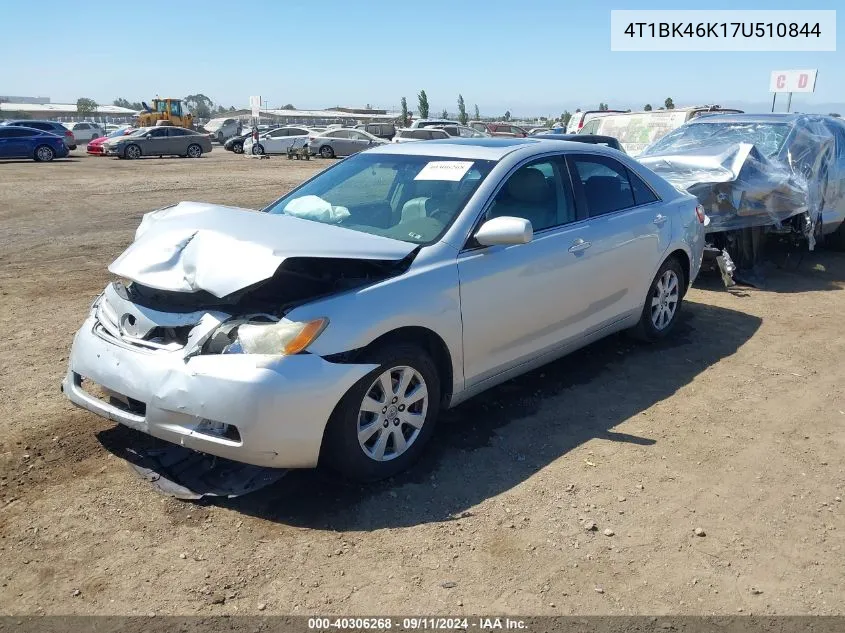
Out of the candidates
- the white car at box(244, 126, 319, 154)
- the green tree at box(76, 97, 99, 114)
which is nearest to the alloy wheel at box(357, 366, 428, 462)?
the white car at box(244, 126, 319, 154)

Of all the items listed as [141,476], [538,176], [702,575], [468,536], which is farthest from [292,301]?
[702,575]

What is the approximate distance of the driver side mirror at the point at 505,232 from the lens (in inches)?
156

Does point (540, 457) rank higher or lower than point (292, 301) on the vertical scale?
lower

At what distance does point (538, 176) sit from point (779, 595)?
2.79 meters

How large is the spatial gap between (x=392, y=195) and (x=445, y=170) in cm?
37

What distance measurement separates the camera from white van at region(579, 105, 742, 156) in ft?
48.1

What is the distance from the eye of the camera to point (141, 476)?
372cm

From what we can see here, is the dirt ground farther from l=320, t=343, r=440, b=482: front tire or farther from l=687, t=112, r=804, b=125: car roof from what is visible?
l=687, t=112, r=804, b=125: car roof

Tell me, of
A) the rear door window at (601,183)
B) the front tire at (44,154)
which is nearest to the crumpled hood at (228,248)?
the rear door window at (601,183)

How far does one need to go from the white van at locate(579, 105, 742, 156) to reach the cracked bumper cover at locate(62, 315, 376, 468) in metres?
12.5

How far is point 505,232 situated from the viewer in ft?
13.0

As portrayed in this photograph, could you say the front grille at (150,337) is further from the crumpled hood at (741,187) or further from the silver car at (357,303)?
the crumpled hood at (741,187)

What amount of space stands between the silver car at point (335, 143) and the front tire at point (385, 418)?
29.5 m

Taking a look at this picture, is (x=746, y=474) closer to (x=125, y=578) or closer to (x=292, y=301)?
(x=292, y=301)
